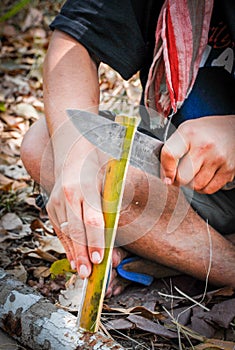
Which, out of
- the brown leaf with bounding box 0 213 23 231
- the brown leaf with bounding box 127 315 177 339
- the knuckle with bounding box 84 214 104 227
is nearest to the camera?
the knuckle with bounding box 84 214 104 227

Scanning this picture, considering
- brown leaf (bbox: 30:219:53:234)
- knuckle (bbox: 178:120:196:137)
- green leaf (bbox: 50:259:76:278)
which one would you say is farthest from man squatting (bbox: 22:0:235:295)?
brown leaf (bbox: 30:219:53:234)

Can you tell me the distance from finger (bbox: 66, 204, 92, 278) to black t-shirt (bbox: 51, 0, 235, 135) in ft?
1.79

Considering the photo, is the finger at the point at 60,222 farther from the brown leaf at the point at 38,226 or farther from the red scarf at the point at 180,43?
the brown leaf at the point at 38,226

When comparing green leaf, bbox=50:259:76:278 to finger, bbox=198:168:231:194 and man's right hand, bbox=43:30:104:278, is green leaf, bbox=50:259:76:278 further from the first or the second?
finger, bbox=198:168:231:194

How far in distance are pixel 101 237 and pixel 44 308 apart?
26 centimetres

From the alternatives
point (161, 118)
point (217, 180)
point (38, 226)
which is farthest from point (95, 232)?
A: point (38, 226)

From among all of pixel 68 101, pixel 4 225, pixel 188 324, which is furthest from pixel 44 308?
pixel 4 225

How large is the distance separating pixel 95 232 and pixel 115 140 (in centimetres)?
20

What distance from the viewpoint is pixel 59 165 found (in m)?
1.32

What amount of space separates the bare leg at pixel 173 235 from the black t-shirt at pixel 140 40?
23 cm

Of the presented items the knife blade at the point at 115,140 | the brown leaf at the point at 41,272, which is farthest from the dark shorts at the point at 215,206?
the brown leaf at the point at 41,272

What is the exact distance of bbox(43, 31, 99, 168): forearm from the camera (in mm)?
1410

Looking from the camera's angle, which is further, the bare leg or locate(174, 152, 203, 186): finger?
the bare leg

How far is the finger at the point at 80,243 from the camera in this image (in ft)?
3.75
